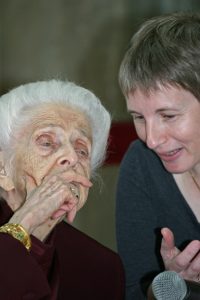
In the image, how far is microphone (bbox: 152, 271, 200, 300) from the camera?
4.34 feet

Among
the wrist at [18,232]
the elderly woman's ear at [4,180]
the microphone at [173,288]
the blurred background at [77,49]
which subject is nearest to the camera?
the microphone at [173,288]

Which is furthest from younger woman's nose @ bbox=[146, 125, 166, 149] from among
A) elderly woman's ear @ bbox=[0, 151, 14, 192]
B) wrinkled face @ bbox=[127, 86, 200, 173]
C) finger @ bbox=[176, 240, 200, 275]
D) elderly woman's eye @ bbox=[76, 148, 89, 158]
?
elderly woman's ear @ bbox=[0, 151, 14, 192]

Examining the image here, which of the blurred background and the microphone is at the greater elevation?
the microphone

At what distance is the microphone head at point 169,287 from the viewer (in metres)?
1.32

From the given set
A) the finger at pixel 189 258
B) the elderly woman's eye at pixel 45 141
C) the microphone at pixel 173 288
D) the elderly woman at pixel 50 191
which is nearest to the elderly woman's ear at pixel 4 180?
the elderly woman at pixel 50 191

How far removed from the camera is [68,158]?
179 cm

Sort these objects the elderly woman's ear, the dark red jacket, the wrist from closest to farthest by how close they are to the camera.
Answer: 1. the wrist
2. the dark red jacket
3. the elderly woman's ear

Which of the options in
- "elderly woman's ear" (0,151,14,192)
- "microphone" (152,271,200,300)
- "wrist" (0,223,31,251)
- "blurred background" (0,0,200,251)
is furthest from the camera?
"blurred background" (0,0,200,251)

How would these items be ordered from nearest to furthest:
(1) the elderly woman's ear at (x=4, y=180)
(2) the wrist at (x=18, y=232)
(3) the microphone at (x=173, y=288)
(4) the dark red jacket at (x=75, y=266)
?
(3) the microphone at (x=173, y=288) → (2) the wrist at (x=18, y=232) → (4) the dark red jacket at (x=75, y=266) → (1) the elderly woman's ear at (x=4, y=180)

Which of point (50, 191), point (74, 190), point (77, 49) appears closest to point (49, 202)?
point (50, 191)

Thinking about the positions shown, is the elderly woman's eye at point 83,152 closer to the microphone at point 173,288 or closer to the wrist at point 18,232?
the wrist at point 18,232

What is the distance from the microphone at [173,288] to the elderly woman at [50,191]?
0.34 metres

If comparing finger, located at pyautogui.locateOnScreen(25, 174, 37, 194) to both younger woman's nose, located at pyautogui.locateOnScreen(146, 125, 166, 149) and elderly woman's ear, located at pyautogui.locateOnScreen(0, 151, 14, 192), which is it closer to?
elderly woman's ear, located at pyautogui.locateOnScreen(0, 151, 14, 192)

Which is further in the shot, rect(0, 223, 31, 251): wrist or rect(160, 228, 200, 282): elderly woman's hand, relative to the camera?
rect(160, 228, 200, 282): elderly woman's hand
